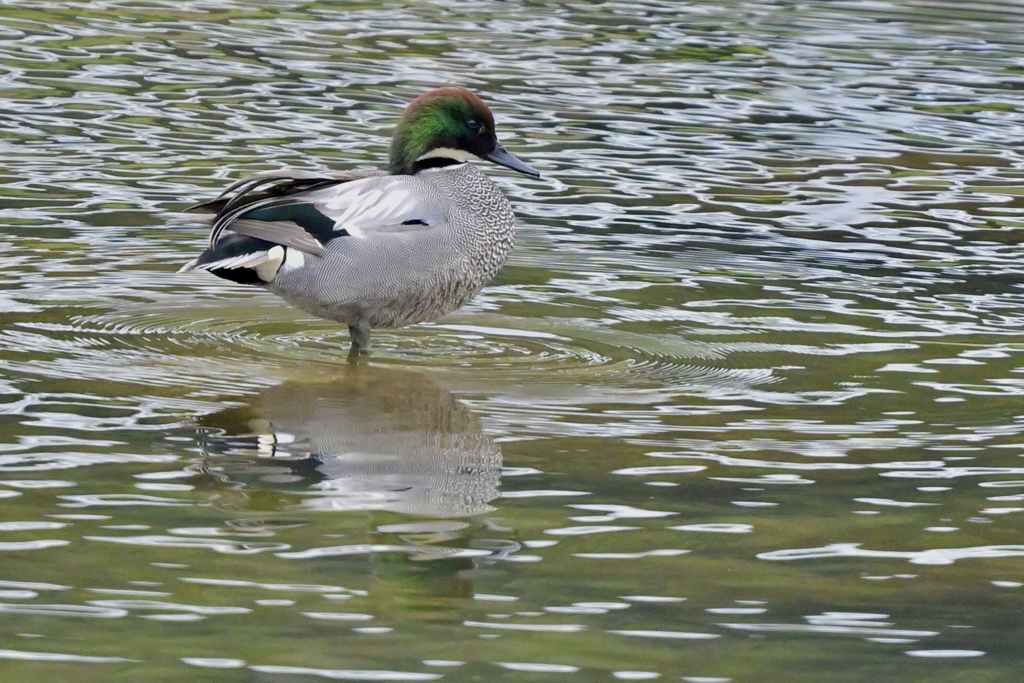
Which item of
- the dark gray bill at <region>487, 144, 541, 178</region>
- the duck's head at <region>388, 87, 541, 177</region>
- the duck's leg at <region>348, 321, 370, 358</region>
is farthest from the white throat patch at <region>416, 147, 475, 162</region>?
the duck's leg at <region>348, 321, 370, 358</region>

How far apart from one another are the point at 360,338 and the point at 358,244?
0.52m

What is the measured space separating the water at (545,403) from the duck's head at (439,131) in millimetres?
878

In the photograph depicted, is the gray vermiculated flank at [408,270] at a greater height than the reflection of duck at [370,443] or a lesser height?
greater

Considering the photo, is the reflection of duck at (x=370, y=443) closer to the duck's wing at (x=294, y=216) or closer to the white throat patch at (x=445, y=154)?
the duck's wing at (x=294, y=216)

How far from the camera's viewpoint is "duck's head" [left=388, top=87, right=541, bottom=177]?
938 centimetres

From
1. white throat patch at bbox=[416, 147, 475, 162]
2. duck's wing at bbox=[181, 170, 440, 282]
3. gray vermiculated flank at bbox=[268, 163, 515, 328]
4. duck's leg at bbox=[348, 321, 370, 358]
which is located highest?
white throat patch at bbox=[416, 147, 475, 162]

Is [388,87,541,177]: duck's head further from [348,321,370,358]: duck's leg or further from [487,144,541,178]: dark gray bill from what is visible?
[348,321,370,358]: duck's leg

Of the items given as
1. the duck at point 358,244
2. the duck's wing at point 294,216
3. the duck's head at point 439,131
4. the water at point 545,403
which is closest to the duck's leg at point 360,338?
the duck at point 358,244

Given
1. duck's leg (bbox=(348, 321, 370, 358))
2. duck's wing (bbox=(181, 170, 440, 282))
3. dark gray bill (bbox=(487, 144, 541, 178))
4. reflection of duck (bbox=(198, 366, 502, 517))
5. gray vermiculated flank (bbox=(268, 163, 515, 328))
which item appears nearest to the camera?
reflection of duck (bbox=(198, 366, 502, 517))

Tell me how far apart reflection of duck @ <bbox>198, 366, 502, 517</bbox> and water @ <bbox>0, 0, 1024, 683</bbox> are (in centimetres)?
2

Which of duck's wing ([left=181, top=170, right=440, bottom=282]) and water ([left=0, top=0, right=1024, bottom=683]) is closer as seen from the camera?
water ([left=0, top=0, right=1024, bottom=683])

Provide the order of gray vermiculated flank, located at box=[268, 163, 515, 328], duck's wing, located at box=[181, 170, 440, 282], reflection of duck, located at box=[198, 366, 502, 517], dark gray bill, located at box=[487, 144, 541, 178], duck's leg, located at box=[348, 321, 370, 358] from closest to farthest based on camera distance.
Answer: reflection of duck, located at box=[198, 366, 502, 517], duck's wing, located at box=[181, 170, 440, 282], gray vermiculated flank, located at box=[268, 163, 515, 328], duck's leg, located at box=[348, 321, 370, 358], dark gray bill, located at box=[487, 144, 541, 178]

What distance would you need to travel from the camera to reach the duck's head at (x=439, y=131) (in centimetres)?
938

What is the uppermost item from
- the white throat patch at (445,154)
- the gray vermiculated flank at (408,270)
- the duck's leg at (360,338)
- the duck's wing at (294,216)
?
the white throat patch at (445,154)
